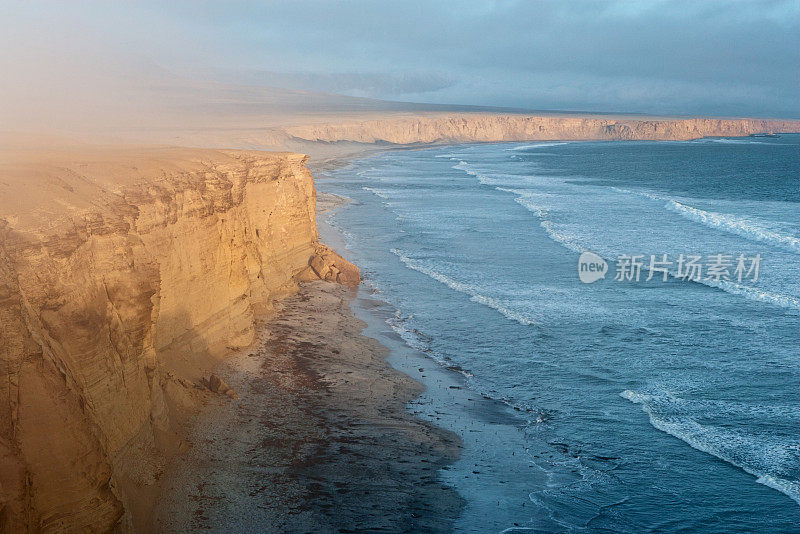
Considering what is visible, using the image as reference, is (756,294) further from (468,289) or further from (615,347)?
(468,289)

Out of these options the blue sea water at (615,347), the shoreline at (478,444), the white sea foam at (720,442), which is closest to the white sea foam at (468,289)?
the blue sea water at (615,347)

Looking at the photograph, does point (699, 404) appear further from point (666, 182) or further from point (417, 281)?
point (666, 182)

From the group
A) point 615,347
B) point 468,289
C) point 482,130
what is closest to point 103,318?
point 615,347

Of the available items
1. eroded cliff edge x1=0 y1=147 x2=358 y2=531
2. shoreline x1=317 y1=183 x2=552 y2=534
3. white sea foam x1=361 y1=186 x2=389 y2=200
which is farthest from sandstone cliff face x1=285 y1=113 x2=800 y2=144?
eroded cliff edge x1=0 y1=147 x2=358 y2=531

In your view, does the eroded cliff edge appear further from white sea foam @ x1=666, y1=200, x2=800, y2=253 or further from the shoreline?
white sea foam @ x1=666, y1=200, x2=800, y2=253

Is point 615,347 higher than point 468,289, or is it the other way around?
point 468,289

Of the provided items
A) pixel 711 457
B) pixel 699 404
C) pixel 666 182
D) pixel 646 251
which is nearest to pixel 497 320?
pixel 699 404
